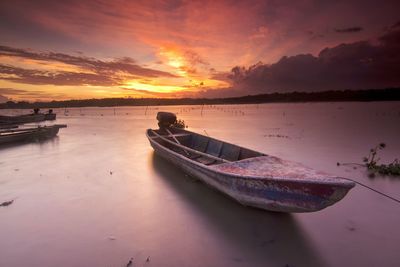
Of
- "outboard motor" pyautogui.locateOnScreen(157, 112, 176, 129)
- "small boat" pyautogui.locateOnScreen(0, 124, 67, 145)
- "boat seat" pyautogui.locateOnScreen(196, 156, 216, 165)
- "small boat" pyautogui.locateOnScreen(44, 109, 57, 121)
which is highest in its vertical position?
"outboard motor" pyautogui.locateOnScreen(157, 112, 176, 129)

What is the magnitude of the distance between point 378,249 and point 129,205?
5.85 meters

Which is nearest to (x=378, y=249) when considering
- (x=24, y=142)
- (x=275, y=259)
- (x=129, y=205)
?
(x=275, y=259)

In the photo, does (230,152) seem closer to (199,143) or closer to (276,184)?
(199,143)

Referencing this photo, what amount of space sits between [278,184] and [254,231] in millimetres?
1299

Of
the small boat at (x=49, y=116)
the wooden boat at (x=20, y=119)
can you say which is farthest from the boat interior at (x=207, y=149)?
the small boat at (x=49, y=116)

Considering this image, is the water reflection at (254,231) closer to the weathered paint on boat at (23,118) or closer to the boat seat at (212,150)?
the boat seat at (212,150)

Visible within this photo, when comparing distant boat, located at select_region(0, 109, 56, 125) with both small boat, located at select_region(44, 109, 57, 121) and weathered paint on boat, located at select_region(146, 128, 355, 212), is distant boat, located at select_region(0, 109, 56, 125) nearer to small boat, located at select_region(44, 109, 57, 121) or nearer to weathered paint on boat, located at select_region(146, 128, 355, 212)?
small boat, located at select_region(44, 109, 57, 121)

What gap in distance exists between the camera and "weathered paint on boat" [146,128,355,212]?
407cm

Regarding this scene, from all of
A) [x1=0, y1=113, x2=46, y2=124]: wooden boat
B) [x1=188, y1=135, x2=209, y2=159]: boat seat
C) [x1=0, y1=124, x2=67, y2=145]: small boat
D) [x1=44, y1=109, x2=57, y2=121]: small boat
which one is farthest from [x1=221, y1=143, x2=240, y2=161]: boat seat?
[x1=44, y1=109, x2=57, y2=121]: small boat

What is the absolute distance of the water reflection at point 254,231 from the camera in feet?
13.9

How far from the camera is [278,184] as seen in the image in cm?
450

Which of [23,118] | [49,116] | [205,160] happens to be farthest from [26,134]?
[49,116]

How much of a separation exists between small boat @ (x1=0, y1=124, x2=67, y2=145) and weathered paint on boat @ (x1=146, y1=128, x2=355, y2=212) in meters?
15.7

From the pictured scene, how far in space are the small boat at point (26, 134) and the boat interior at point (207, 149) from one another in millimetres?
9738
